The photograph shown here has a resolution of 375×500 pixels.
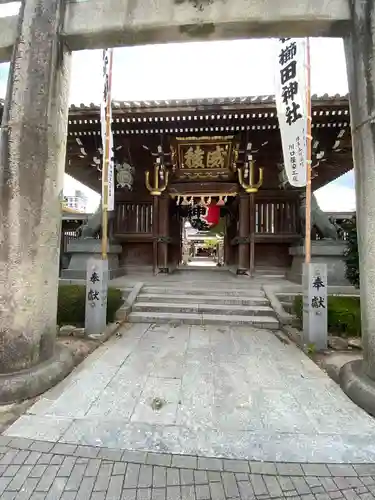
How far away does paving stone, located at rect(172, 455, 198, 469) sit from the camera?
2.10 meters

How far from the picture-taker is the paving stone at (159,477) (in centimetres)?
192

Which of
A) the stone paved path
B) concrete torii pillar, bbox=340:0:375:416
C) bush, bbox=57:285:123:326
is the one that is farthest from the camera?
bush, bbox=57:285:123:326

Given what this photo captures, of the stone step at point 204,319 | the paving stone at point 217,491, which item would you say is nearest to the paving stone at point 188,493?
the paving stone at point 217,491

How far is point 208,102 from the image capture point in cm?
795

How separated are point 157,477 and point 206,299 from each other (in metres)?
5.03

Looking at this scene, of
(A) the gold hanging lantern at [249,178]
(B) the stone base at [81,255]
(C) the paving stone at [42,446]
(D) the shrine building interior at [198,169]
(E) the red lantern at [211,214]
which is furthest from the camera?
(E) the red lantern at [211,214]

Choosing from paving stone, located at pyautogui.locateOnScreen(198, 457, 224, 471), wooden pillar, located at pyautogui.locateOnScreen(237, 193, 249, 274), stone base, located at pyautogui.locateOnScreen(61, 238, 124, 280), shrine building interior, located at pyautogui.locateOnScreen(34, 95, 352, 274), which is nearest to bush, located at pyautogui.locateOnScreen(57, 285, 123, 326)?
stone base, located at pyautogui.locateOnScreen(61, 238, 124, 280)

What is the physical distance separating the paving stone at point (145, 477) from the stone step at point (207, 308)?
447 centimetres

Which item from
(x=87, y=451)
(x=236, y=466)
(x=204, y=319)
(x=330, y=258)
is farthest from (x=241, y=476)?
(x=330, y=258)

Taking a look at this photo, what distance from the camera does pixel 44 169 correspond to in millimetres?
3418

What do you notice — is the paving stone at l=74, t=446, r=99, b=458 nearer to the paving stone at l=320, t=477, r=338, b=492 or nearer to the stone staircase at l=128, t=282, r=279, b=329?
the paving stone at l=320, t=477, r=338, b=492

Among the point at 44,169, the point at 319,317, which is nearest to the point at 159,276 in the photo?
the point at 319,317

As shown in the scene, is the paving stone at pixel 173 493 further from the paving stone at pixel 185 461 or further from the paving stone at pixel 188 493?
the paving stone at pixel 185 461

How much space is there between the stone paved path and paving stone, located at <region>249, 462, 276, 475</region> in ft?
0.18
